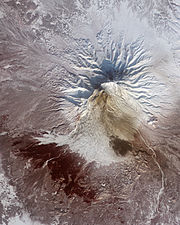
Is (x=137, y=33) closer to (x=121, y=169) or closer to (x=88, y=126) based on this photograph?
(x=88, y=126)

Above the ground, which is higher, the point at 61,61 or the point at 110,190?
the point at 61,61

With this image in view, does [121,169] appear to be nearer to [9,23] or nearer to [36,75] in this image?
[36,75]

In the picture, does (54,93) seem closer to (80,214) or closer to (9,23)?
(9,23)

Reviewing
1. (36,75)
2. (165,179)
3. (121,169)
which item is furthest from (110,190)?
(36,75)

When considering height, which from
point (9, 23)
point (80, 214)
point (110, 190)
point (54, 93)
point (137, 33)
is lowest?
point (80, 214)

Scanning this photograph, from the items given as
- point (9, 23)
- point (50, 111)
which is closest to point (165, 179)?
point (50, 111)

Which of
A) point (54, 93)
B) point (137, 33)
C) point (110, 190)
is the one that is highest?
point (137, 33)

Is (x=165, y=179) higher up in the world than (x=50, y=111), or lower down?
higher up
